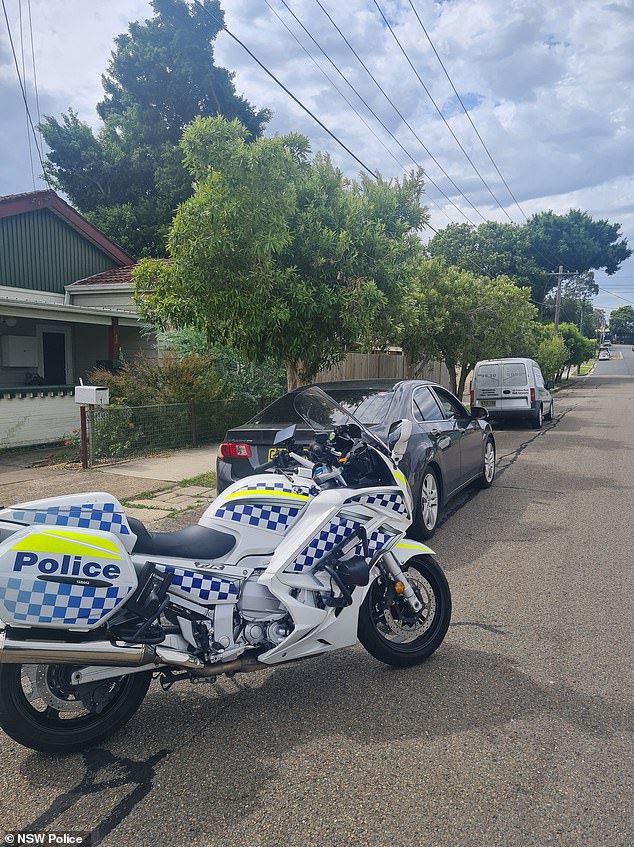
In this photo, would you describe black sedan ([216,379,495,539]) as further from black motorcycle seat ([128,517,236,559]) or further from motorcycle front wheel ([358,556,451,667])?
black motorcycle seat ([128,517,236,559])

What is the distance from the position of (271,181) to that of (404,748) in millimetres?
6665

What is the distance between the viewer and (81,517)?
2.93m

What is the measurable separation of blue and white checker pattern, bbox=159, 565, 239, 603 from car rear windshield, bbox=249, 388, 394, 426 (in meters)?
3.07

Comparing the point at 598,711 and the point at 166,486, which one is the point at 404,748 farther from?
the point at 166,486

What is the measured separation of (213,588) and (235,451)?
10.4 feet

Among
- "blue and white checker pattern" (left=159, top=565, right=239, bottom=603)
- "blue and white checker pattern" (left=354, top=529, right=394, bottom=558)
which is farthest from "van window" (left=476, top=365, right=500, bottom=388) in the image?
"blue and white checker pattern" (left=159, top=565, right=239, bottom=603)

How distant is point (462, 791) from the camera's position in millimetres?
2689

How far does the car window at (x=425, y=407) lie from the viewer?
6.74 meters

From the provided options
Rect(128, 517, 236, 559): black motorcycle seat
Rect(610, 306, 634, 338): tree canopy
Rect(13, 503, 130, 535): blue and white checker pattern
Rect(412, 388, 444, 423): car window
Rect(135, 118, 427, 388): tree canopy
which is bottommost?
Rect(128, 517, 236, 559): black motorcycle seat

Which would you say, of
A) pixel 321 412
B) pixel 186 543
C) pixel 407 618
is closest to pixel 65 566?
pixel 186 543

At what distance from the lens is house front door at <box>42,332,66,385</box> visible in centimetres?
1641

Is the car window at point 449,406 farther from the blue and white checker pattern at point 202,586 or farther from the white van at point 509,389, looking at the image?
the white van at point 509,389

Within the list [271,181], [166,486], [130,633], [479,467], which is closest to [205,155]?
[271,181]

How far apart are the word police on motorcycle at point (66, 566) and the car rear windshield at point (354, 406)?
3404 millimetres
